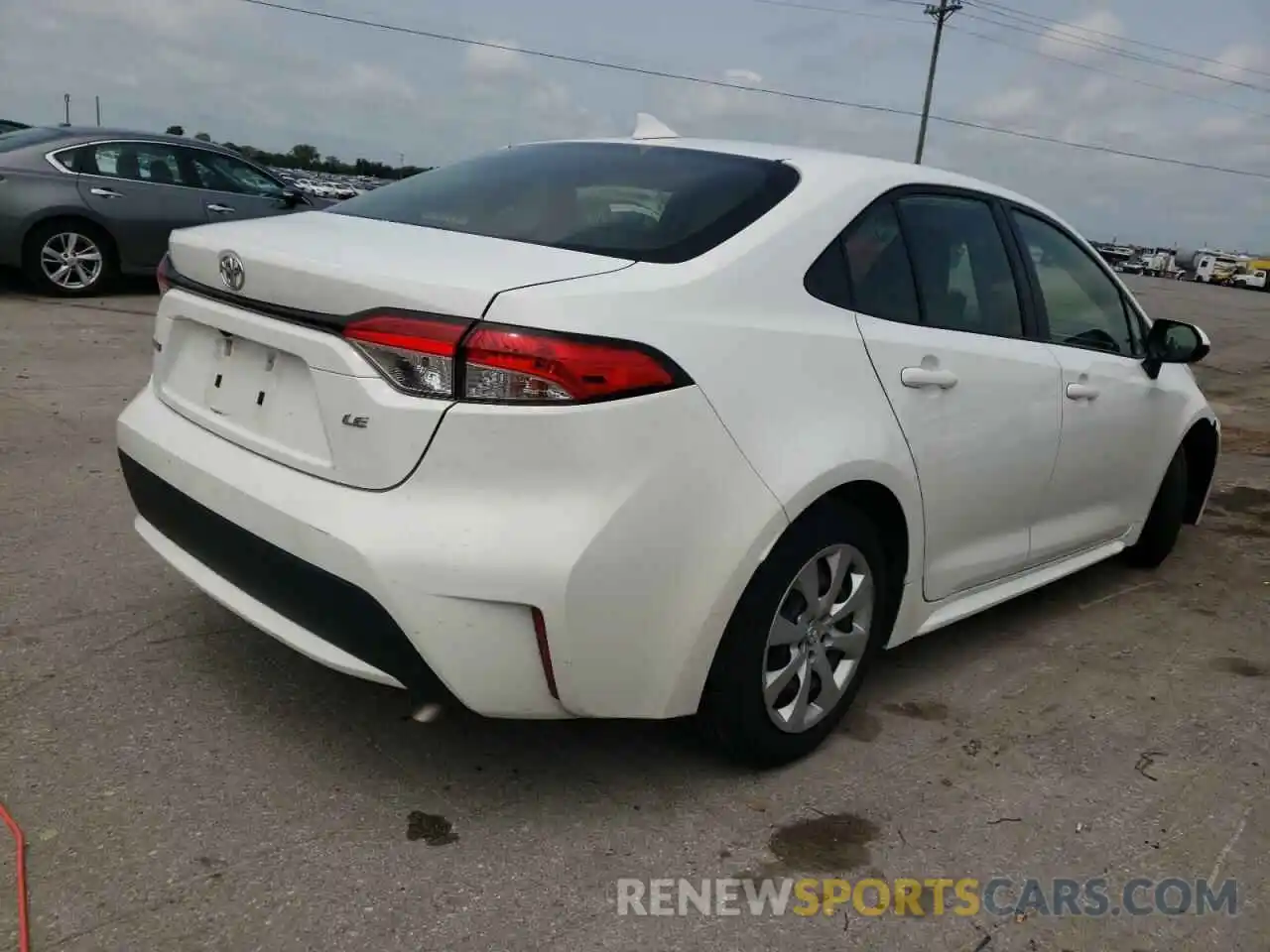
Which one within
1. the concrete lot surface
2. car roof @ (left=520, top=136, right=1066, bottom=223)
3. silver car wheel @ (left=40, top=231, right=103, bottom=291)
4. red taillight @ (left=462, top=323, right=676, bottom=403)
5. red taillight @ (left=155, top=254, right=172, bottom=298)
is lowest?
the concrete lot surface

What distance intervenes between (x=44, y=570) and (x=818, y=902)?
112 inches

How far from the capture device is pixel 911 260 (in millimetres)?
3170

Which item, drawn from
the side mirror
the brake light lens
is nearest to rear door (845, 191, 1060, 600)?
the side mirror

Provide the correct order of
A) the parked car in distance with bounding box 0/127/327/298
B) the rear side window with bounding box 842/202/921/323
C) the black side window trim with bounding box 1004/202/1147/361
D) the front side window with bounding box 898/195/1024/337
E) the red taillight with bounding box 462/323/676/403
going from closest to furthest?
the red taillight with bounding box 462/323/676/403
the rear side window with bounding box 842/202/921/323
the front side window with bounding box 898/195/1024/337
the black side window trim with bounding box 1004/202/1147/361
the parked car in distance with bounding box 0/127/327/298

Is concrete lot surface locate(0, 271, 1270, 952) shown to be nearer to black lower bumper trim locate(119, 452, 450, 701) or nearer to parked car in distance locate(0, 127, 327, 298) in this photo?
black lower bumper trim locate(119, 452, 450, 701)

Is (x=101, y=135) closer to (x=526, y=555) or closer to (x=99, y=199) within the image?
(x=99, y=199)

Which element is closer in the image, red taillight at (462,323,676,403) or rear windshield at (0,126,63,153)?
red taillight at (462,323,676,403)

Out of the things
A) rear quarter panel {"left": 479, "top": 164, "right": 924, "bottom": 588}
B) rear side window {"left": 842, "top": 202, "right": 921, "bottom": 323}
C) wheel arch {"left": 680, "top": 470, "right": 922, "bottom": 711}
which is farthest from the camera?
rear side window {"left": 842, "top": 202, "right": 921, "bottom": 323}

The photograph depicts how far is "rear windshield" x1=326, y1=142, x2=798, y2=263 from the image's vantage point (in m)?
2.65

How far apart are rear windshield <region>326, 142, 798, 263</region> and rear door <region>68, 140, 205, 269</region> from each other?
7.50 m

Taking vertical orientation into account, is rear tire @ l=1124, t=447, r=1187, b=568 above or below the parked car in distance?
below

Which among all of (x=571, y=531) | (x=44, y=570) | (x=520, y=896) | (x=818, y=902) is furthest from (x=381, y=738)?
(x=44, y=570)

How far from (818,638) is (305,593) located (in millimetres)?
1286

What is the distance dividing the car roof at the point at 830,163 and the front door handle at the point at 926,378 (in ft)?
1.81
